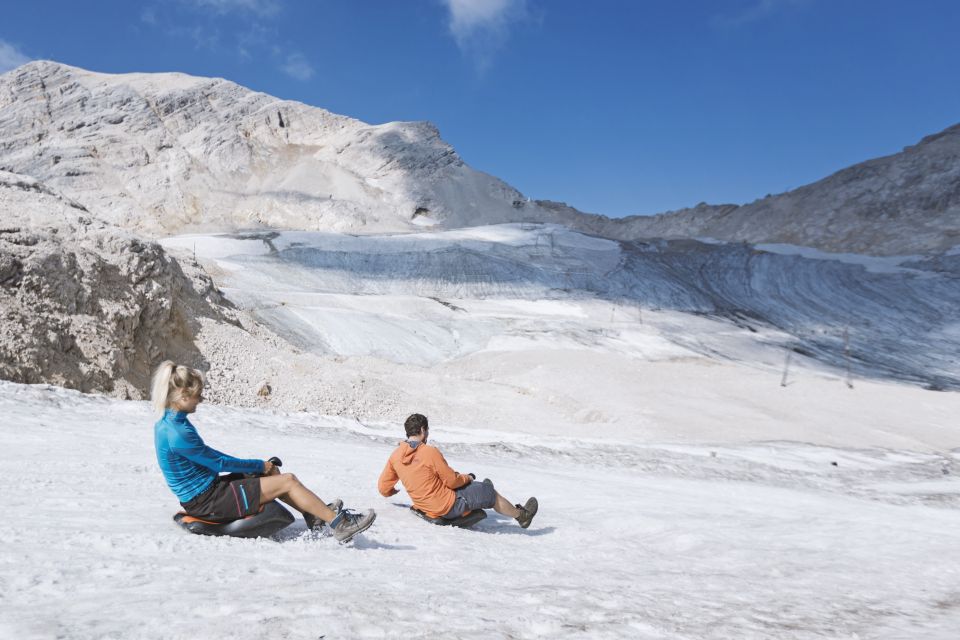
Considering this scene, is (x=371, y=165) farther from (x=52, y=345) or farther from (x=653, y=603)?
(x=653, y=603)

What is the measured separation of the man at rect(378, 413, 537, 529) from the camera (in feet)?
19.9

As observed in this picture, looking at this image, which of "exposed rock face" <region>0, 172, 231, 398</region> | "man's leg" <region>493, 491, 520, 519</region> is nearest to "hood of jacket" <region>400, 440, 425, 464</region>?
"man's leg" <region>493, 491, 520, 519</region>

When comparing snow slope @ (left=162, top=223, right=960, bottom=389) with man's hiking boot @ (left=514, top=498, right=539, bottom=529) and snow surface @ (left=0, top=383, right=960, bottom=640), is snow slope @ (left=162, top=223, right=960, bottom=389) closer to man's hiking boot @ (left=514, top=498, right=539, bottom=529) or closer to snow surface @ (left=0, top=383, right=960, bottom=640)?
snow surface @ (left=0, top=383, right=960, bottom=640)

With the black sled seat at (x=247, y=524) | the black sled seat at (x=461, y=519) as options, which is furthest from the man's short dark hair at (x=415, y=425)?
the black sled seat at (x=247, y=524)

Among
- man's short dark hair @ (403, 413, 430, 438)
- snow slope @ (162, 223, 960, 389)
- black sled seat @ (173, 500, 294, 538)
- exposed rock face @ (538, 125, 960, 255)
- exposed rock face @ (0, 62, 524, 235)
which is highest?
exposed rock face @ (538, 125, 960, 255)

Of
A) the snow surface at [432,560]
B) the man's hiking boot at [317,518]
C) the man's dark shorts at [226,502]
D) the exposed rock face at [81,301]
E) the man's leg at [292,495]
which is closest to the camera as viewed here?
the snow surface at [432,560]

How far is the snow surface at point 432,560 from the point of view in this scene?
317 cm

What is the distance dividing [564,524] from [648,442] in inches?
411

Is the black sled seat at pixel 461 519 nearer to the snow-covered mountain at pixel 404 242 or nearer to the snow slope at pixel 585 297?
the snow-covered mountain at pixel 404 242

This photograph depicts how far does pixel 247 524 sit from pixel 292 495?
34 cm

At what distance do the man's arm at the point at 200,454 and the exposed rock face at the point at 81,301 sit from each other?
932 cm

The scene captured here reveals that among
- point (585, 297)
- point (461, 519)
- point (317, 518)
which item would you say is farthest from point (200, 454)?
point (585, 297)

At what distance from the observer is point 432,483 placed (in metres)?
6.05

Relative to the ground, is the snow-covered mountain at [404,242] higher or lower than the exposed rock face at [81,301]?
higher
